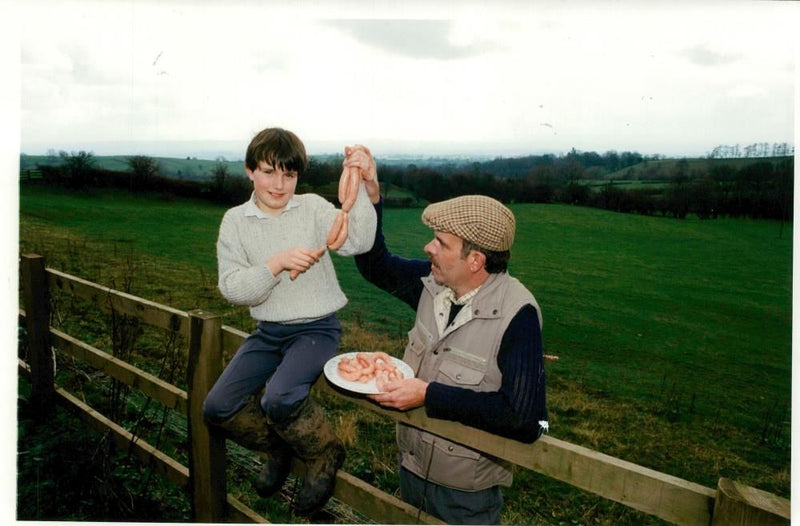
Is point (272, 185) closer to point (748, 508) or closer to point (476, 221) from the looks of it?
point (476, 221)

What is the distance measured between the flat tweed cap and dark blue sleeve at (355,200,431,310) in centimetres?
32

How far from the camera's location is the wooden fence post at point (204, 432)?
2646 millimetres

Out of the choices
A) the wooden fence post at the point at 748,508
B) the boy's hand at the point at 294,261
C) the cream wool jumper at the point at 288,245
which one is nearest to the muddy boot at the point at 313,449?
the cream wool jumper at the point at 288,245

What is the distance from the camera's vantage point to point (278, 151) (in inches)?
91.7

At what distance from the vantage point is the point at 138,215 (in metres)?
3.23

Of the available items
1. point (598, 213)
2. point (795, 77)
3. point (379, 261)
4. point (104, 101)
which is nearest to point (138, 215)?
point (104, 101)

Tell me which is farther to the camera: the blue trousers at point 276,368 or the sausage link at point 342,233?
the sausage link at point 342,233

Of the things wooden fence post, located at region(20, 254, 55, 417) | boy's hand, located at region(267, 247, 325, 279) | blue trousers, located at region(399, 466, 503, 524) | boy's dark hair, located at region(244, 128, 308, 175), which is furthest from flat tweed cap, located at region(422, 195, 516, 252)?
wooden fence post, located at region(20, 254, 55, 417)

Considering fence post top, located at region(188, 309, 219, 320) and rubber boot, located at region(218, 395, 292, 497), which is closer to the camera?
rubber boot, located at region(218, 395, 292, 497)

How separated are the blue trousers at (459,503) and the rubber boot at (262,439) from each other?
0.54m

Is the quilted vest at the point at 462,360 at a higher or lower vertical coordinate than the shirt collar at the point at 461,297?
lower

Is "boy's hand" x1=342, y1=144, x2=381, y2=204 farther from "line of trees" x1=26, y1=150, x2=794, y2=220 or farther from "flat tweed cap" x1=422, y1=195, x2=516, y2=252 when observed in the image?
"flat tweed cap" x1=422, y1=195, x2=516, y2=252

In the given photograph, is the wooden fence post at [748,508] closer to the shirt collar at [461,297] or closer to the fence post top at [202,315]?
the shirt collar at [461,297]

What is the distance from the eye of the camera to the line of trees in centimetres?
274
